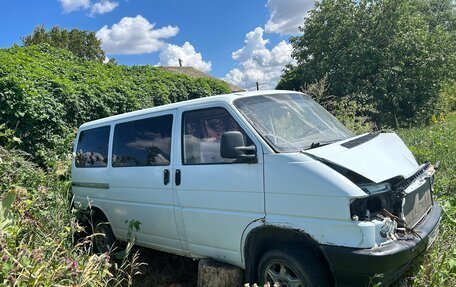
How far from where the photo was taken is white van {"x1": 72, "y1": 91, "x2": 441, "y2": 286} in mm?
3004

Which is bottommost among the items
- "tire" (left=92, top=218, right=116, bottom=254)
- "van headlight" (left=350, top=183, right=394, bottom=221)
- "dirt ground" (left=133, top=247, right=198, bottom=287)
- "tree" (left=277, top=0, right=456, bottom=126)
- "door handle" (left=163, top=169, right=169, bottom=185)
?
"dirt ground" (left=133, top=247, right=198, bottom=287)

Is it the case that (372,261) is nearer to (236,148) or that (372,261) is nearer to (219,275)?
(236,148)

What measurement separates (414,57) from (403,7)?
2.25 m

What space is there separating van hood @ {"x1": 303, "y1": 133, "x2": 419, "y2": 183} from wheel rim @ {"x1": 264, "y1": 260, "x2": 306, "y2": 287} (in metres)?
1.01

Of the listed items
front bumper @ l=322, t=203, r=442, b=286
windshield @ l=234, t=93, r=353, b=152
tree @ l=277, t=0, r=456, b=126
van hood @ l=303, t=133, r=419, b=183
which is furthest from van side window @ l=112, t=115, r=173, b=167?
tree @ l=277, t=0, r=456, b=126

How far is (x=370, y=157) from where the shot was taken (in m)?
3.31

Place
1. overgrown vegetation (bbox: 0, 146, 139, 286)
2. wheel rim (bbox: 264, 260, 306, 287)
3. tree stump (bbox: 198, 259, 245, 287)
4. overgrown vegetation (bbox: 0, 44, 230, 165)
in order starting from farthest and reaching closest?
overgrown vegetation (bbox: 0, 44, 230, 165) < tree stump (bbox: 198, 259, 245, 287) < wheel rim (bbox: 264, 260, 306, 287) < overgrown vegetation (bbox: 0, 146, 139, 286)

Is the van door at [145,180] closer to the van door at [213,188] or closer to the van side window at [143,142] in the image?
the van side window at [143,142]

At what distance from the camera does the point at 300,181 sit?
3184mm

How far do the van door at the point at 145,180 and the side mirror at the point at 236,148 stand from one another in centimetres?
104

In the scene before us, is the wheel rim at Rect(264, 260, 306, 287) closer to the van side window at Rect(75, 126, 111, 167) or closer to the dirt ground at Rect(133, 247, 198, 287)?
the dirt ground at Rect(133, 247, 198, 287)

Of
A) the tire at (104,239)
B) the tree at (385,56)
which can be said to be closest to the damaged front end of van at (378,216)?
the tire at (104,239)

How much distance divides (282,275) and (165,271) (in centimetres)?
225

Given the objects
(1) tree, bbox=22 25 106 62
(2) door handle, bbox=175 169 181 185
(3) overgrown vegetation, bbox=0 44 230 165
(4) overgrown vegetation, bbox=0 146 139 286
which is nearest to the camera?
(4) overgrown vegetation, bbox=0 146 139 286
